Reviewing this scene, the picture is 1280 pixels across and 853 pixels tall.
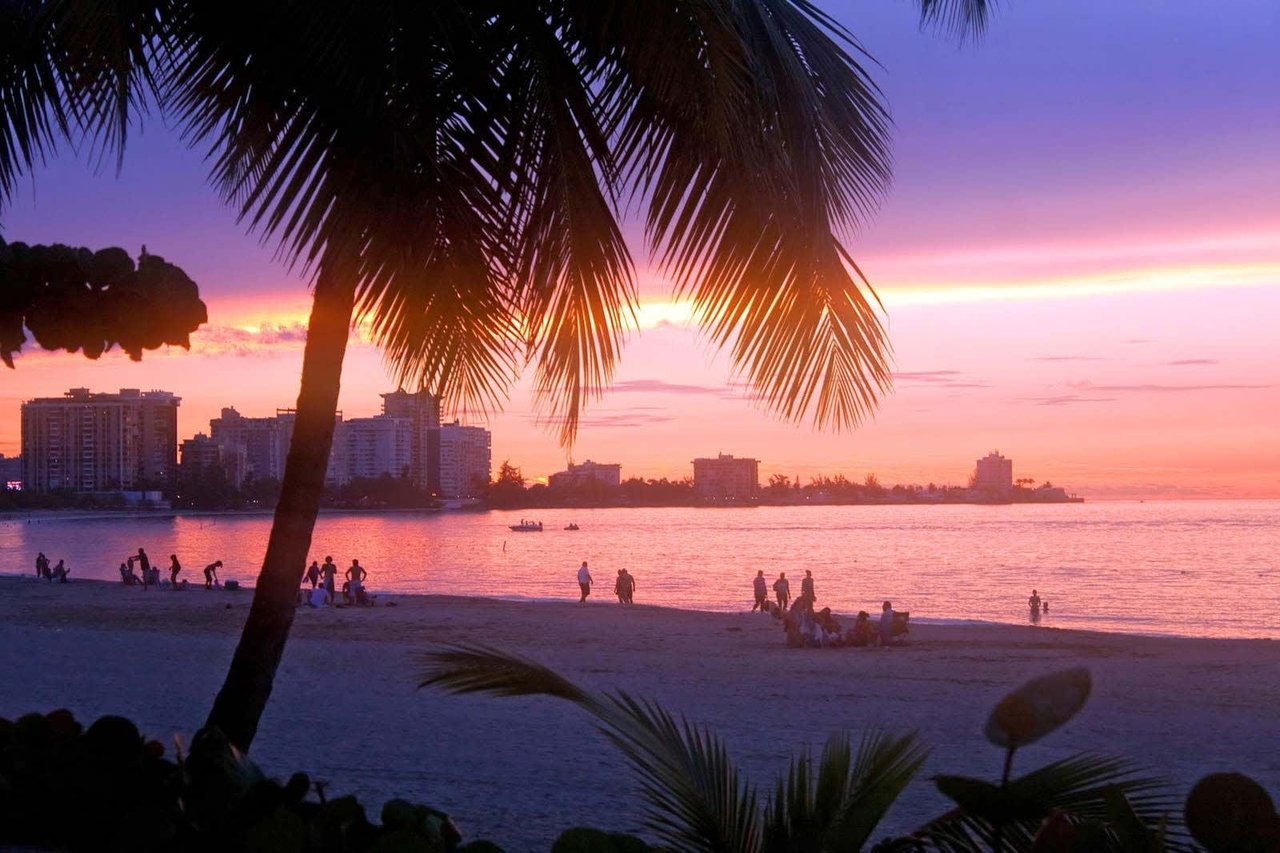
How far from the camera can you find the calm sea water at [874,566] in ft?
124

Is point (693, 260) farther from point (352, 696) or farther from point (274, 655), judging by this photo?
point (352, 696)

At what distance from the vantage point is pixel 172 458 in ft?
164

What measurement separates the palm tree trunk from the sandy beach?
1728 millimetres

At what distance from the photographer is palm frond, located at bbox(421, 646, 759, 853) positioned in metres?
2.43

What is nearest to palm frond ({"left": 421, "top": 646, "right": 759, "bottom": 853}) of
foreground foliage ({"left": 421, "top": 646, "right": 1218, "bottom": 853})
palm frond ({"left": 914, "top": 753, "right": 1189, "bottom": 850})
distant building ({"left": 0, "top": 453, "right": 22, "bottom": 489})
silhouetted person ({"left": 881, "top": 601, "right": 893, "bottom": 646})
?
foreground foliage ({"left": 421, "top": 646, "right": 1218, "bottom": 853})

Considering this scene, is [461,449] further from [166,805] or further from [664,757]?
[664,757]

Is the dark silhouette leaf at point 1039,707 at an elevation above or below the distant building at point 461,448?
below

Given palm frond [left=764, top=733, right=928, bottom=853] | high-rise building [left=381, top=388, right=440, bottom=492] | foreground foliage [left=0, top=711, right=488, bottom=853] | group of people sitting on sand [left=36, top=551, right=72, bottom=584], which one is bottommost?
group of people sitting on sand [left=36, top=551, right=72, bottom=584]

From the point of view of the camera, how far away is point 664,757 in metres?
2.46

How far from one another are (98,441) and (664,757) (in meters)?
73.5

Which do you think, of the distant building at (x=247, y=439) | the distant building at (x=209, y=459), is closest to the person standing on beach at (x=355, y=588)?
the distant building at (x=209, y=459)

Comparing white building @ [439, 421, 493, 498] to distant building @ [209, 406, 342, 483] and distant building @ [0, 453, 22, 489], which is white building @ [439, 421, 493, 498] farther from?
distant building @ [0, 453, 22, 489]

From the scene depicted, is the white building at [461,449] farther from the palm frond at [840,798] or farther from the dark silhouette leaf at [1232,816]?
the dark silhouette leaf at [1232,816]

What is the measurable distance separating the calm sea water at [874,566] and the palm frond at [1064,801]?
28.4 m
